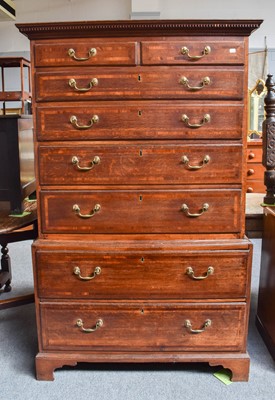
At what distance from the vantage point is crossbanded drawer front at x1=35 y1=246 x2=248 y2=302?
1804 millimetres

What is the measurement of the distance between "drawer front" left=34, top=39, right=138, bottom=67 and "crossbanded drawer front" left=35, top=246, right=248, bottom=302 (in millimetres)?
776

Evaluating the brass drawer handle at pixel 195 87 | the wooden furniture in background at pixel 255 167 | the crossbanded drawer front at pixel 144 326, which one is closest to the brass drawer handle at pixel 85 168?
the brass drawer handle at pixel 195 87

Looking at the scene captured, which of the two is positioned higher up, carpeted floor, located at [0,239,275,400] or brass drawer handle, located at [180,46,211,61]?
brass drawer handle, located at [180,46,211,61]

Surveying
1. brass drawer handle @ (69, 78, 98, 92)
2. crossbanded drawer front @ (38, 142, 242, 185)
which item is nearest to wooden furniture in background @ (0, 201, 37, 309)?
crossbanded drawer front @ (38, 142, 242, 185)

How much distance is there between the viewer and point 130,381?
190cm

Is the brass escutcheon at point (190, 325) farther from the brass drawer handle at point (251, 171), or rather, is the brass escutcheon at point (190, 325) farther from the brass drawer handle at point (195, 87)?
the brass drawer handle at point (251, 171)

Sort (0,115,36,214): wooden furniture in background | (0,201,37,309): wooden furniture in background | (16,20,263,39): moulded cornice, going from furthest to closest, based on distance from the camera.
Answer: (0,115,36,214): wooden furniture in background, (0,201,37,309): wooden furniture in background, (16,20,263,39): moulded cornice

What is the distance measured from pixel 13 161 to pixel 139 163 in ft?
2.47

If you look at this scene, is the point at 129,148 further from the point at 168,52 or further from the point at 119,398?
the point at 119,398

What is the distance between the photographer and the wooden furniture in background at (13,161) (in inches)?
84.2

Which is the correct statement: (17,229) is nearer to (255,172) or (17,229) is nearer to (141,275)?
(141,275)

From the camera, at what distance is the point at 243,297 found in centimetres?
183

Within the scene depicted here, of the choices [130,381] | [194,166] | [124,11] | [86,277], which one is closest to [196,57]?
[194,166]

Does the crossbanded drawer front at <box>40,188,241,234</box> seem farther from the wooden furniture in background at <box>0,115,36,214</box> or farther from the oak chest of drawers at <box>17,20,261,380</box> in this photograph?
the wooden furniture in background at <box>0,115,36,214</box>
